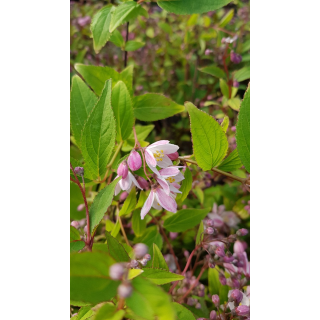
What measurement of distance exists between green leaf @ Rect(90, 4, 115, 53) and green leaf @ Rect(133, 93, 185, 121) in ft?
0.61

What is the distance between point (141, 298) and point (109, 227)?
0.40m

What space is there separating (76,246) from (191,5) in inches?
19.3

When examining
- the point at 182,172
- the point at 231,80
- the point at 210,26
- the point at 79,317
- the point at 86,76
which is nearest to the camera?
the point at 79,317

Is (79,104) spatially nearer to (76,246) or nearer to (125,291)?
(76,246)

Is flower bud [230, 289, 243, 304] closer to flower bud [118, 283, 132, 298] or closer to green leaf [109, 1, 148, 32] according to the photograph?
flower bud [118, 283, 132, 298]

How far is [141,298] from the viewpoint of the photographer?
0.30m

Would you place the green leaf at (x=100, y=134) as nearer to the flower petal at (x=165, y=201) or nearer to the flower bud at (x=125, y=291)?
the flower petal at (x=165, y=201)

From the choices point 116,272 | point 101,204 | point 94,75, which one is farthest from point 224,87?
point 116,272

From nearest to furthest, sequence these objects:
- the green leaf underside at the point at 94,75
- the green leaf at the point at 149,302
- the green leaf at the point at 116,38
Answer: the green leaf at the point at 149,302 → the green leaf underside at the point at 94,75 → the green leaf at the point at 116,38

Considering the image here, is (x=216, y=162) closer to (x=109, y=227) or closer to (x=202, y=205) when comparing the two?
(x=109, y=227)

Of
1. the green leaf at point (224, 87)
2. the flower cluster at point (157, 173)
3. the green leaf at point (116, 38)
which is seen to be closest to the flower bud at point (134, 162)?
the flower cluster at point (157, 173)

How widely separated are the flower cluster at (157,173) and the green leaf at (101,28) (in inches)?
9.9

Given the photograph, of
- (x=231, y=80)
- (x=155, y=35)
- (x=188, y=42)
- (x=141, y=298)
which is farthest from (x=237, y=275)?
(x=155, y=35)

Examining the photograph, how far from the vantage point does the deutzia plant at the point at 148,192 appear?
12.6 inches
